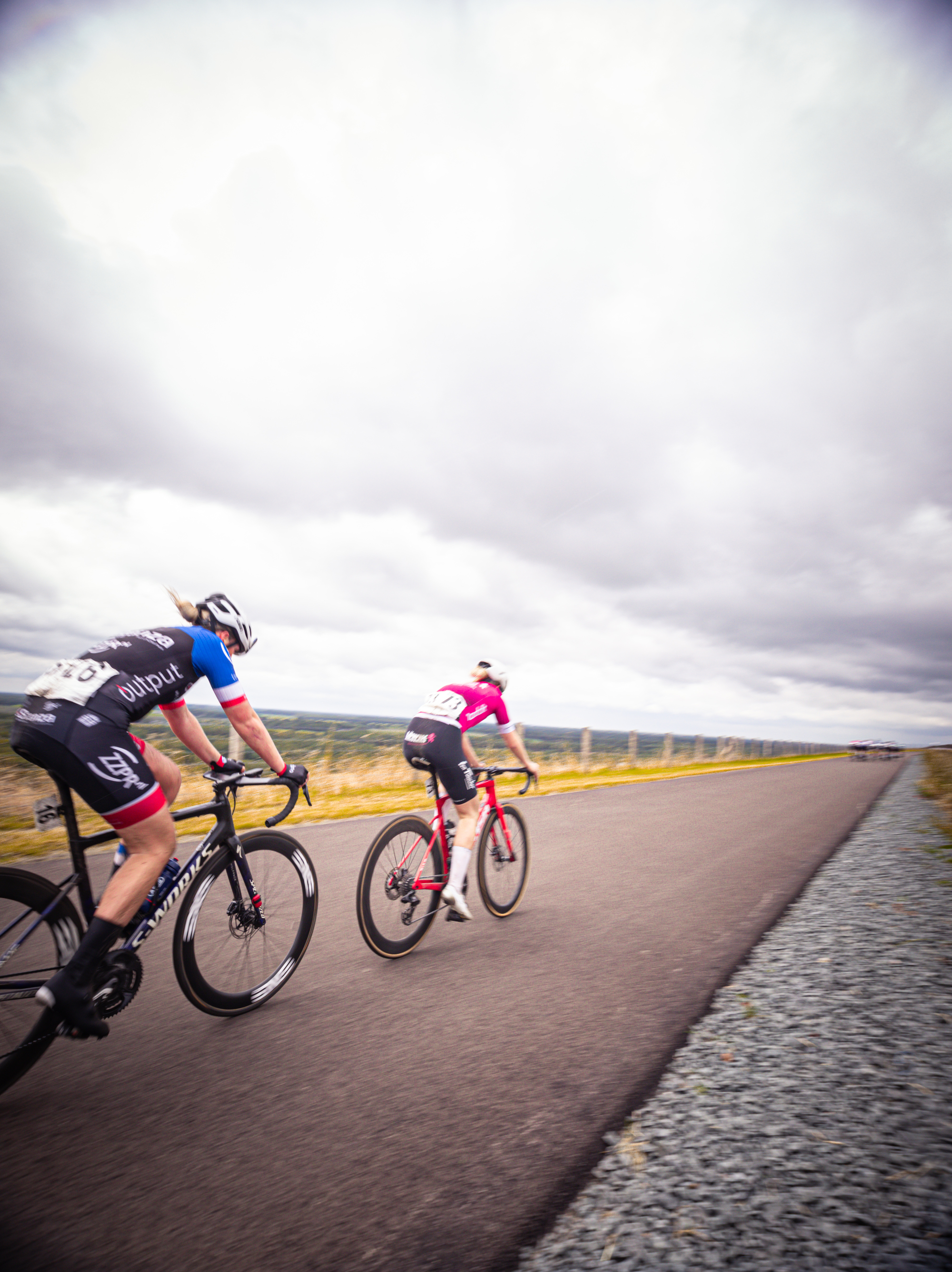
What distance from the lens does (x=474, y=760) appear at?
5.50 meters

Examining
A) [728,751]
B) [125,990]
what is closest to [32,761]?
[125,990]

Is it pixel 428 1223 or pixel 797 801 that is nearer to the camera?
pixel 428 1223

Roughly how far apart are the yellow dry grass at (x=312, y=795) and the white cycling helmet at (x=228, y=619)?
101 inches

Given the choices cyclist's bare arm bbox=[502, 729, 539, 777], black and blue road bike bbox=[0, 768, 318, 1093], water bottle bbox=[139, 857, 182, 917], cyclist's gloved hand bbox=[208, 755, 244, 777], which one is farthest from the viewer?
cyclist's bare arm bbox=[502, 729, 539, 777]

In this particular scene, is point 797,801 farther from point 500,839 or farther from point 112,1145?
point 112,1145

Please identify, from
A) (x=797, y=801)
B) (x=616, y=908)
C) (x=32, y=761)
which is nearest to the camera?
(x=32, y=761)

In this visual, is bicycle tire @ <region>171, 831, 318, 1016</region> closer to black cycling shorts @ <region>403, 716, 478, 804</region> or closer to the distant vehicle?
black cycling shorts @ <region>403, 716, 478, 804</region>

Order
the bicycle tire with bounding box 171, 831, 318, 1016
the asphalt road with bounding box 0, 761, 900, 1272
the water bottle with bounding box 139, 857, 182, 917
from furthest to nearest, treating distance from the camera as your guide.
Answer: the bicycle tire with bounding box 171, 831, 318, 1016, the water bottle with bounding box 139, 857, 182, 917, the asphalt road with bounding box 0, 761, 900, 1272

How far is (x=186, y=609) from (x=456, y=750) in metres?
2.22

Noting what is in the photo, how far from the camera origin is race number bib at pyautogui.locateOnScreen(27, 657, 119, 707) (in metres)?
2.77

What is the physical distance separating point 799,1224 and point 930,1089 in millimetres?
1062

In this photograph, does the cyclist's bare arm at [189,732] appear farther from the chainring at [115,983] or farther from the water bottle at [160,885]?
the chainring at [115,983]

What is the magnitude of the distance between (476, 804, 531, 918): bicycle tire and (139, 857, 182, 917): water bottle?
2.42m

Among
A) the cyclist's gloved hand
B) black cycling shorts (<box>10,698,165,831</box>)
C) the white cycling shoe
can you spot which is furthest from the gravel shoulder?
the cyclist's gloved hand
